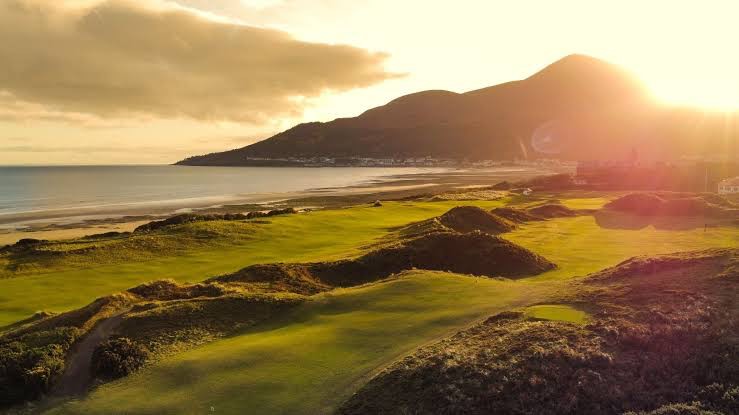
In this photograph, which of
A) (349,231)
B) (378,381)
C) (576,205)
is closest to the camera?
(378,381)

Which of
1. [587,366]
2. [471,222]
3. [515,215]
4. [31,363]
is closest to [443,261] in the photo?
[587,366]

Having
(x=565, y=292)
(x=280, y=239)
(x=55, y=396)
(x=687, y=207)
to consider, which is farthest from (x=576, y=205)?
(x=55, y=396)

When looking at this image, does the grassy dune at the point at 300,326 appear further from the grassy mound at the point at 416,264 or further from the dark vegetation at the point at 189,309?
the grassy mound at the point at 416,264

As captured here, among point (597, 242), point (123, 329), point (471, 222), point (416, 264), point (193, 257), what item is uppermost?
point (123, 329)

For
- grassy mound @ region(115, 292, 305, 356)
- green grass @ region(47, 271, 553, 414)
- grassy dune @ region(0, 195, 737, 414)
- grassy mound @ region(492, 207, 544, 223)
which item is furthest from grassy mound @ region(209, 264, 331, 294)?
grassy mound @ region(492, 207, 544, 223)

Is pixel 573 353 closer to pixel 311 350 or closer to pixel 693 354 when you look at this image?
pixel 693 354

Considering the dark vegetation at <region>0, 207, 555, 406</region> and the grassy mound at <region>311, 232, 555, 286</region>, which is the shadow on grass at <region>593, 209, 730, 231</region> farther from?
the dark vegetation at <region>0, 207, 555, 406</region>

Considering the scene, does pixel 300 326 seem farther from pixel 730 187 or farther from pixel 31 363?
pixel 730 187
